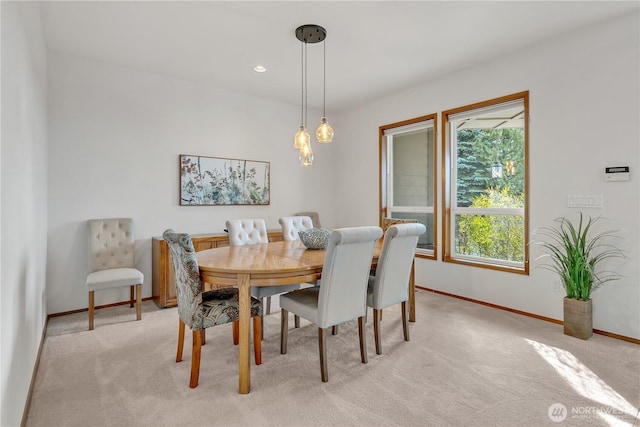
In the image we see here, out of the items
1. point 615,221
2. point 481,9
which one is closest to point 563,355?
point 615,221

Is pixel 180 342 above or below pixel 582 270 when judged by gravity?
below

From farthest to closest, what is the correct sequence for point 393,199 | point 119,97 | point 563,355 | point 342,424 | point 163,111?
1. point 393,199
2. point 163,111
3. point 119,97
4. point 563,355
5. point 342,424

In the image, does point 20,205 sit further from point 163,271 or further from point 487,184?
point 487,184

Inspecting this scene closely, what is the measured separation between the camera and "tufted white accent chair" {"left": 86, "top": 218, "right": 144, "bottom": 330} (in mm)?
3279

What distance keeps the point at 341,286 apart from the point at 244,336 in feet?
2.24

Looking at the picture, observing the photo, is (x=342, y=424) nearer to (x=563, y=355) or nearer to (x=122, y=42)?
(x=563, y=355)

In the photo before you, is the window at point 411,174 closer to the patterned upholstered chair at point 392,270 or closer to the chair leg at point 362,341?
the patterned upholstered chair at point 392,270

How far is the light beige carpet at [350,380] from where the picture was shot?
6.09 ft

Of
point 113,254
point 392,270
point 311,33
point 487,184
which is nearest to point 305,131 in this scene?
point 311,33

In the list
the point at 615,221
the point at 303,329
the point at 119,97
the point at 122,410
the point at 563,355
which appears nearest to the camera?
the point at 122,410

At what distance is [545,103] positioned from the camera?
130 inches

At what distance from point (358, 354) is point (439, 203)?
2391mm

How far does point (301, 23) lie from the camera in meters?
2.90

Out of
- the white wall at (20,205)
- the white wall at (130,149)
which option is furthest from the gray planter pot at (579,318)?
the white wall at (20,205)
